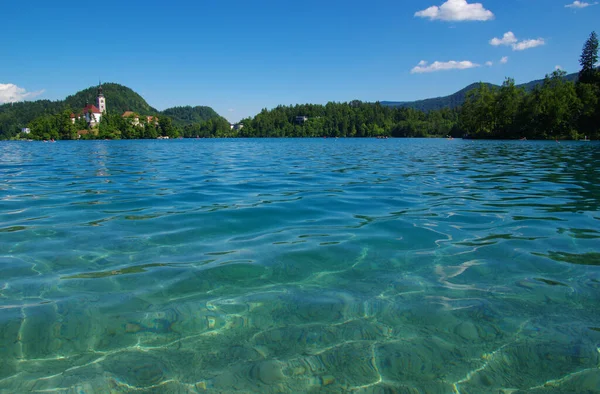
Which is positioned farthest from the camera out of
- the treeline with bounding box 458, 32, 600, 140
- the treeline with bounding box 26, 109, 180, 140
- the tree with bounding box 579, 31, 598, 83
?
the treeline with bounding box 26, 109, 180, 140

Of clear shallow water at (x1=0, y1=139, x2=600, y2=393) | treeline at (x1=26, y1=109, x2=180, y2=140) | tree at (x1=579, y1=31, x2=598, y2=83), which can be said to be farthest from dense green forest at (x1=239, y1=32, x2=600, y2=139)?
treeline at (x1=26, y1=109, x2=180, y2=140)

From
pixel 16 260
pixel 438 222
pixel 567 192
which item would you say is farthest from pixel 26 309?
pixel 567 192

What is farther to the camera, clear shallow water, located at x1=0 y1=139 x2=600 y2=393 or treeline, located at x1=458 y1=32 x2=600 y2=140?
treeline, located at x1=458 y1=32 x2=600 y2=140

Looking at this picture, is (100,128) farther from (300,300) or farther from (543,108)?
(300,300)

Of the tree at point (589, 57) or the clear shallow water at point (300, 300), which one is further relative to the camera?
the tree at point (589, 57)

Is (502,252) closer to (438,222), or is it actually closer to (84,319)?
(438,222)

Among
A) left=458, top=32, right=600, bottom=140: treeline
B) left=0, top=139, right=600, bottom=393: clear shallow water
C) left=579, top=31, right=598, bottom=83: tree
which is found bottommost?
left=0, top=139, right=600, bottom=393: clear shallow water

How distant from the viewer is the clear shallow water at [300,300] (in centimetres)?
320

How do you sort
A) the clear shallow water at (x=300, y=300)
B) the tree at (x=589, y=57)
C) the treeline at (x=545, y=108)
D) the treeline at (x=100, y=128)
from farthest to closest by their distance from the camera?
the treeline at (x=100, y=128)
the tree at (x=589, y=57)
the treeline at (x=545, y=108)
the clear shallow water at (x=300, y=300)

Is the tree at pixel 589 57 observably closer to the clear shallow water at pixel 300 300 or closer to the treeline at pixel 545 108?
the treeline at pixel 545 108

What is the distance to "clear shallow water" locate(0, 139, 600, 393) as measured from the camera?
320 centimetres

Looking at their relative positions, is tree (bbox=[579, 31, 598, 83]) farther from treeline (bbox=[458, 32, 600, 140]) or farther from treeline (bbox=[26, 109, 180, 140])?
treeline (bbox=[26, 109, 180, 140])

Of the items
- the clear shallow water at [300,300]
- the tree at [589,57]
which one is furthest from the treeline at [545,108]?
the clear shallow water at [300,300]

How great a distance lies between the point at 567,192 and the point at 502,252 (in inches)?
328
